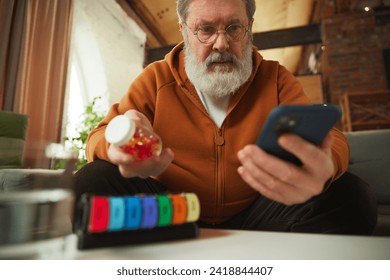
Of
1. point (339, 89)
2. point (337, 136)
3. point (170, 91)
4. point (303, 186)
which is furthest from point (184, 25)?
point (339, 89)

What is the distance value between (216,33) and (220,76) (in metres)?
0.11

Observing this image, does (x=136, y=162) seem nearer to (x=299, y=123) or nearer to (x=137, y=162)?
(x=137, y=162)

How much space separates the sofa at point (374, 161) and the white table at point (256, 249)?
2.86 ft

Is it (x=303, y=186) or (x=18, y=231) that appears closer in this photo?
(x=18, y=231)

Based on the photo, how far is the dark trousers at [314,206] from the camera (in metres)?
0.57

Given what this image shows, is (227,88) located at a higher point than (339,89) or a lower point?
lower

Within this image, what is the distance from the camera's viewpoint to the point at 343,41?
12.0 ft

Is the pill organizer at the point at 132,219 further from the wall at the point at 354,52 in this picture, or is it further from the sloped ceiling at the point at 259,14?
the wall at the point at 354,52

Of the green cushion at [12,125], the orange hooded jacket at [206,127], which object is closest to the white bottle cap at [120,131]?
the orange hooded jacket at [206,127]

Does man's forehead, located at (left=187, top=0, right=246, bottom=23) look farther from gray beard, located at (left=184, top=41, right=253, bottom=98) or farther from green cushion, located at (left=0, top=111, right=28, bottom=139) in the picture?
green cushion, located at (left=0, top=111, right=28, bottom=139)

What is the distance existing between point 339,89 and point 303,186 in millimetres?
3613

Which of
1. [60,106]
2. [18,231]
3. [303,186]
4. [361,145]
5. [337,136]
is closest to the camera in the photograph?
[18,231]

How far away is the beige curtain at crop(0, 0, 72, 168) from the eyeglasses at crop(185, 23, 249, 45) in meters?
1.37

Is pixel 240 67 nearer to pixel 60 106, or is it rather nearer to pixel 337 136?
pixel 337 136
